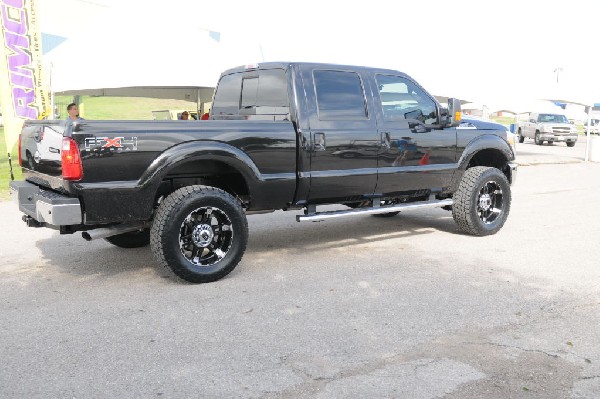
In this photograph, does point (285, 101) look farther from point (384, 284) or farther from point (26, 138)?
point (26, 138)

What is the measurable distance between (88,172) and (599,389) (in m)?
3.80

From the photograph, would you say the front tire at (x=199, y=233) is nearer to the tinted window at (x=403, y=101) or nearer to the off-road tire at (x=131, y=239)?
the off-road tire at (x=131, y=239)

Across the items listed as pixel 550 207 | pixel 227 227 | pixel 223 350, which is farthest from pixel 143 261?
pixel 550 207

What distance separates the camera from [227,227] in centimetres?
526

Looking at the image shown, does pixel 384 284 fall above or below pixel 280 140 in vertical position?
below

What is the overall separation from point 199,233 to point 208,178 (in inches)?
28.5

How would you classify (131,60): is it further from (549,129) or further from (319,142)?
(549,129)

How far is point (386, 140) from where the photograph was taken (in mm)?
6191

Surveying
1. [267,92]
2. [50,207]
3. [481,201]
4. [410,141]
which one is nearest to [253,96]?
[267,92]

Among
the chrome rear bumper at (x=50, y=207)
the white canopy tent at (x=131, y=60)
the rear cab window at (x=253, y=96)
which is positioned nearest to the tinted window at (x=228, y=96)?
the rear cab window at (x=253, y=96)

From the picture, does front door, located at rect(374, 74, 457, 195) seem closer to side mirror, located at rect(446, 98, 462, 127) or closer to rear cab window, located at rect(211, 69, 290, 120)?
side mirror, located at rect(446, 98, 462, 127)

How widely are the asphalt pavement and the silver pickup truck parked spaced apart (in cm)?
2701

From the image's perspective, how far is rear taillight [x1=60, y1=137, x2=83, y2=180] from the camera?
177 inches

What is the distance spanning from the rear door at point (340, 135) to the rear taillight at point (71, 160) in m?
2.17
